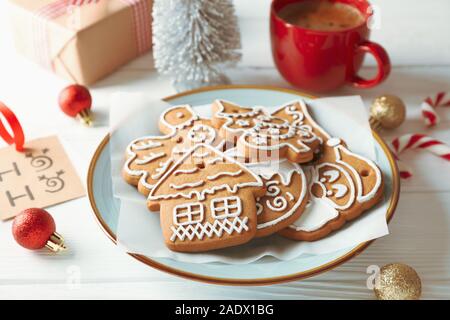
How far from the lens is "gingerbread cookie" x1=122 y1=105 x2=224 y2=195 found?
0.81m

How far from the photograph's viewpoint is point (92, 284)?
765 mm

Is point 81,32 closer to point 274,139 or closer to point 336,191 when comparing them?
point 274,139

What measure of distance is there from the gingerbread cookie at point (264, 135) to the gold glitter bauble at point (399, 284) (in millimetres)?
202

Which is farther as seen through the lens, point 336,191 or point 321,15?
point 321,15

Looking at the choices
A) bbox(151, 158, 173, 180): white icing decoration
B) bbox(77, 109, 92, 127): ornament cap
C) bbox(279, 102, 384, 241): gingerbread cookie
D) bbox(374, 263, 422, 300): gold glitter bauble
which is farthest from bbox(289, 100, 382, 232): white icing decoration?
bbox(77, 109, 92, 127): ornament cap

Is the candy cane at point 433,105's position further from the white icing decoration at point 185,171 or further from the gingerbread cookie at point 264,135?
the white icing decoration at point 185,171

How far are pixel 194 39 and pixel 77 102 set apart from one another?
0.25 meters

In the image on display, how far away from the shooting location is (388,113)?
0.98 m

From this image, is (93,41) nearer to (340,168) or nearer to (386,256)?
(340,168)

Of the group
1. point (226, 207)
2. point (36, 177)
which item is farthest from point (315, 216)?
point (36, 177)

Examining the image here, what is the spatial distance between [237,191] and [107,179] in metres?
0.21

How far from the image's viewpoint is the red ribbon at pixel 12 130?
36.8 inches
